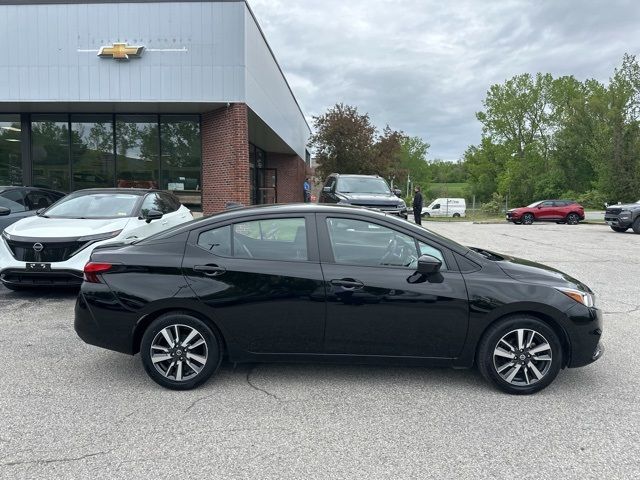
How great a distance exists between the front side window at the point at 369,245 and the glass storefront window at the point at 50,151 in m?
13.7

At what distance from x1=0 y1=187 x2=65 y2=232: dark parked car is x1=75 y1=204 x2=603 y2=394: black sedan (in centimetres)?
592

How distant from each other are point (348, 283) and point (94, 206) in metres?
5.75

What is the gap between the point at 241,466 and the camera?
108 inches

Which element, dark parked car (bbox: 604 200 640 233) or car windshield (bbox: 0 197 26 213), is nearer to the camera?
car windshield (bbox: 0 197 26 213)

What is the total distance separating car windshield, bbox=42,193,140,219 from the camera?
7.46 metres

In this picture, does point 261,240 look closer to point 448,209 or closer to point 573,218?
point 573,218

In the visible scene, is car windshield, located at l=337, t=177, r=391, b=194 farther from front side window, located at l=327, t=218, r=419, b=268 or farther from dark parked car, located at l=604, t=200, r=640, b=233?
dark parked car, located at l=604, t=200, r=640, b=233

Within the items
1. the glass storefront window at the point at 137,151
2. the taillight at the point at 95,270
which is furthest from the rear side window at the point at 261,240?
the glass storefront window at the point at 137,151

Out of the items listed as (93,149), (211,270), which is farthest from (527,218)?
(211,270)

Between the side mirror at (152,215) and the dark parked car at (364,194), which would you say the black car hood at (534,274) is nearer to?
the side mirror at (152,215)

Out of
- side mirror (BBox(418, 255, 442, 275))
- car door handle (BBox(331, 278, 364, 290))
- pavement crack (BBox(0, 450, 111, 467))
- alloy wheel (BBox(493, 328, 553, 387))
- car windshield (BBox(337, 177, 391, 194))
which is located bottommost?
pavement crack (BBox(0, 450, 111, 467))

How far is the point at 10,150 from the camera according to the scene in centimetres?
1502

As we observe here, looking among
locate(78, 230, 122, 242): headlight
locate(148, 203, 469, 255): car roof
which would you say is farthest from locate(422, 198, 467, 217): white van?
locate(148, 203, 469, 255): car roof

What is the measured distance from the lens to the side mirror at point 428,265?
3.63m
